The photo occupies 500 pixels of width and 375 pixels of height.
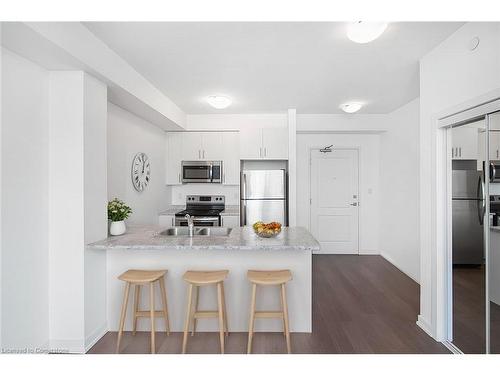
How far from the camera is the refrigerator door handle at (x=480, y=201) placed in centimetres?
188

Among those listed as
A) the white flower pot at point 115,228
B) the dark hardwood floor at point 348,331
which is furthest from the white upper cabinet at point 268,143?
the white flower pot at point 115,228

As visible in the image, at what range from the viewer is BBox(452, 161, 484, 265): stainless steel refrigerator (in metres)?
1.92

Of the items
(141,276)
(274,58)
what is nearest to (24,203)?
(141,276)

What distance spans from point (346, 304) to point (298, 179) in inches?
102

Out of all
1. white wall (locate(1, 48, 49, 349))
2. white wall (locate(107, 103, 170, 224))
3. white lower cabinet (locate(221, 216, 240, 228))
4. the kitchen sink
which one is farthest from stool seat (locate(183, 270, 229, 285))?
white lower cabinet (locate(221, 216, 240, 228))

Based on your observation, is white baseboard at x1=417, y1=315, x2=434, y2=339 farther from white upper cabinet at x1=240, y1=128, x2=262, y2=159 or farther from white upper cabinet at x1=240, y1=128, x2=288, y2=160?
white upper cabinet at x1=240, y1=128, x2=262, y2=159

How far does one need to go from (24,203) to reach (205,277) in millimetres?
1424

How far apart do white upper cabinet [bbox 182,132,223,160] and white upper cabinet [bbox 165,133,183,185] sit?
91 mm

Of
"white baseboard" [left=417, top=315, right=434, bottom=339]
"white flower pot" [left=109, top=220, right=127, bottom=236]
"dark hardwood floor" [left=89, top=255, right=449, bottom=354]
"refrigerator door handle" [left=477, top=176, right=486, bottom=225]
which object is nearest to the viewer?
"refrigerator door handle" [left=477, top=176, right=486, bottom=225]

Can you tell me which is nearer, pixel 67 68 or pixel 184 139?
pixel 67 68

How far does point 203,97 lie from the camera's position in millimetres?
3652
